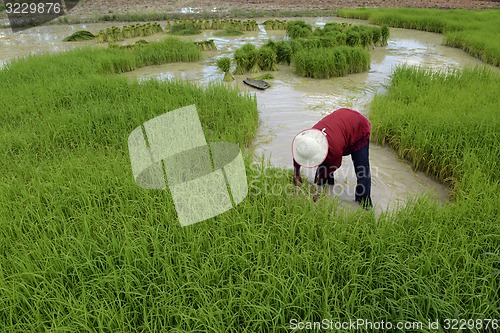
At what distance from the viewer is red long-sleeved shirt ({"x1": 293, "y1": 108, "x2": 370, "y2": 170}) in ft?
8.04

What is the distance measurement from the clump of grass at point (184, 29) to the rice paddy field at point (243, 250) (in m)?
8.99

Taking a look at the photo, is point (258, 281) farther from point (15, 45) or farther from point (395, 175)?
point (15, 45)

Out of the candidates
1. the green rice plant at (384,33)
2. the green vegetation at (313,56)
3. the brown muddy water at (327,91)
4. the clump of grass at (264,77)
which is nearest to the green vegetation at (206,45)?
the brown muddy water at (327,91)

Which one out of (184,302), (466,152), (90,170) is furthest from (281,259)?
(466,152)

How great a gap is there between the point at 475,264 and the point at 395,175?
157 cm

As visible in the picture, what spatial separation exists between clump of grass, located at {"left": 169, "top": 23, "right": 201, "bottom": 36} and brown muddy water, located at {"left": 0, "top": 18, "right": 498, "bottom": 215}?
0.39 meters

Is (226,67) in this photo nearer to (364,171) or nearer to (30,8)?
(364,171)

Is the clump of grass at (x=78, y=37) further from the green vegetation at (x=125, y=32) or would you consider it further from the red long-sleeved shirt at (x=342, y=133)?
the red long-sleeved shirt at (x=342, y=133)

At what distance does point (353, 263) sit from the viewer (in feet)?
6.28

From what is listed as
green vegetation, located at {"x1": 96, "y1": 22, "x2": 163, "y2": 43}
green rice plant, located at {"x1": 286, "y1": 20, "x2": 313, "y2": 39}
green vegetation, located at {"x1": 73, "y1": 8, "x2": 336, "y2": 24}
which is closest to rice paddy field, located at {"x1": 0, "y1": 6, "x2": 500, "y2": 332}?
green rice plant, located at {"x1": 286, "y1": 20, "x2": 313, "y2": 39}

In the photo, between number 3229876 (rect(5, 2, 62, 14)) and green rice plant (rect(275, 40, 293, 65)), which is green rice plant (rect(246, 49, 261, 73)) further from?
number 3229876 (rect(5, 2, 62, 14))

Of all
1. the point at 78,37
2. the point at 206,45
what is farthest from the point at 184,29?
the point at 206,45

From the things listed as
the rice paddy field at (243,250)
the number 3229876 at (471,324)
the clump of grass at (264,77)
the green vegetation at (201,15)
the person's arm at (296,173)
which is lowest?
the number 3229876 at (471,324)

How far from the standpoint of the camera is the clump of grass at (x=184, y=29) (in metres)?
11.6
